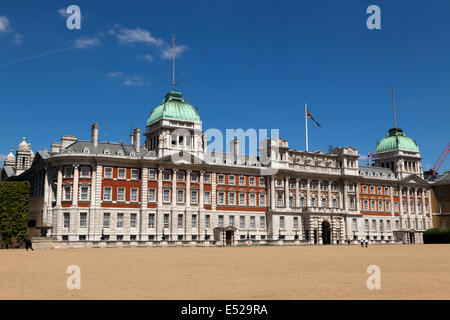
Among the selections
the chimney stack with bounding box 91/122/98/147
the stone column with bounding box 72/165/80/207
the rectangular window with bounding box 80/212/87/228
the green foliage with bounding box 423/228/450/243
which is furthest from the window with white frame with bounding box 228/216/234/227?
the green foliage with bounding box 423/228/450/243

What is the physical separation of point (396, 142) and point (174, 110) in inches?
2236

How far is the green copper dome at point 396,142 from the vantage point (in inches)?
4390

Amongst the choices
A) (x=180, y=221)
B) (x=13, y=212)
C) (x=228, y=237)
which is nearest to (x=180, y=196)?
(x=180, y=221)

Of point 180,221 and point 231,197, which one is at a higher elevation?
point 231,197

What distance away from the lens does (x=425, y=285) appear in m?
18.6

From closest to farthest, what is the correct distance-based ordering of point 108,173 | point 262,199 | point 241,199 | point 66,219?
point 66,219 → point 108,173 → point 241,199 → point 262,199

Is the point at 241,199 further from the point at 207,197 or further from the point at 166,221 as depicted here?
the point at 166,221

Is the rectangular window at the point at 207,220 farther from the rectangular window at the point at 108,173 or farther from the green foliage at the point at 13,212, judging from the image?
the green foliage at the point at 13,212

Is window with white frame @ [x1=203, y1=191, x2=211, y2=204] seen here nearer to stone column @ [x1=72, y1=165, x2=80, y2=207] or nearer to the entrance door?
the entrance door

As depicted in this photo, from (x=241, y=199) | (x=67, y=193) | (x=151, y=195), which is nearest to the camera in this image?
(x=67, y=193)

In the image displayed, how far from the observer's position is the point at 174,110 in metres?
84.2

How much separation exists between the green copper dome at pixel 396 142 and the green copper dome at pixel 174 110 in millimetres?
51882

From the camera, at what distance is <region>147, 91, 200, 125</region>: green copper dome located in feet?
274

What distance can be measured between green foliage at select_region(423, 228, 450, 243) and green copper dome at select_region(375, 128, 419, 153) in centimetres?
2241
